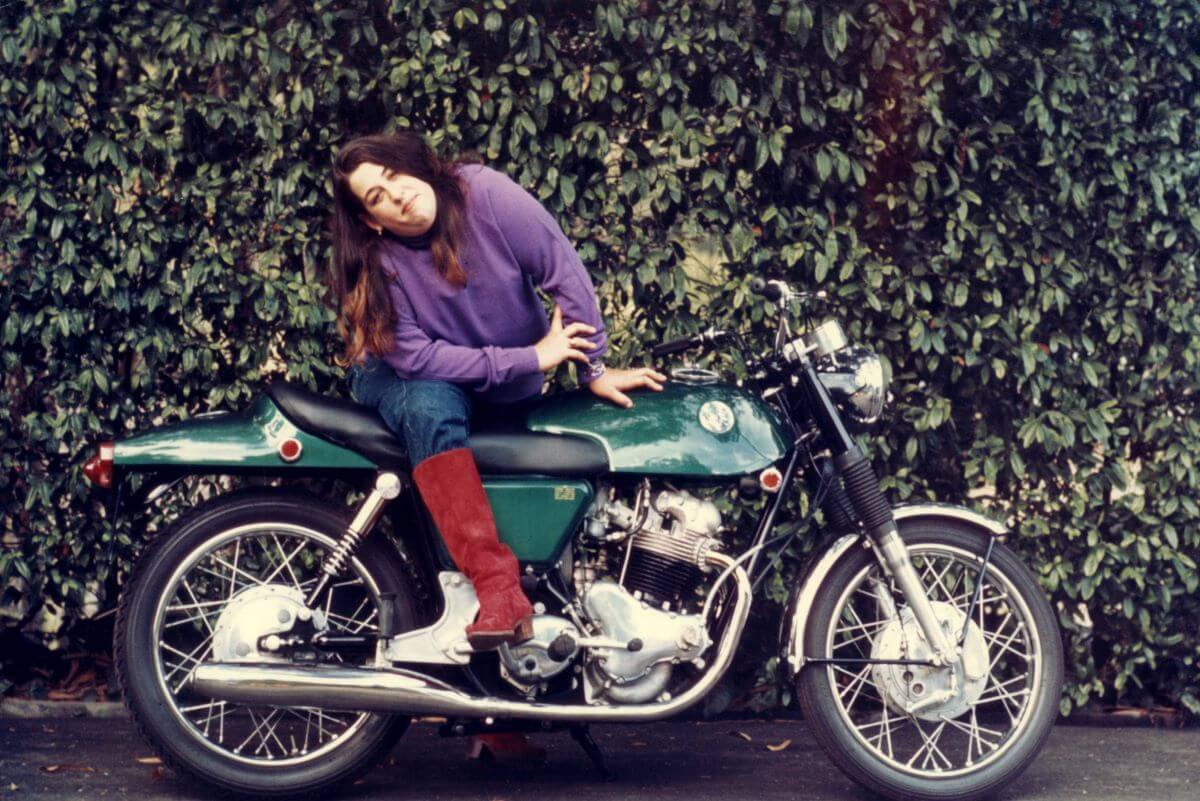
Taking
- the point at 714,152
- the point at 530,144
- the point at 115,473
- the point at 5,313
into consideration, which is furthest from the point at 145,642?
the point at 714,152

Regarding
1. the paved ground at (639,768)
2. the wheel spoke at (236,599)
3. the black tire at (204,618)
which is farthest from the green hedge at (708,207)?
the black tire at (204,618)

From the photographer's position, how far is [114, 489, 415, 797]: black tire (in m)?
4.49

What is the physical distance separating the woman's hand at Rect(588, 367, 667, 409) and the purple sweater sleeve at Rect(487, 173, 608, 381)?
0.48ft

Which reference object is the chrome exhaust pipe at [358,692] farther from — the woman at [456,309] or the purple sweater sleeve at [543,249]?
the purple sweater sleeve at [543,249]

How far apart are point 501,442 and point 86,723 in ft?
6.91

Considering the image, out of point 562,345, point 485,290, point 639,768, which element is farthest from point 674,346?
point 639,768

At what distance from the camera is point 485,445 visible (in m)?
4.47

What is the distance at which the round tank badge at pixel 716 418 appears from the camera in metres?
4.55

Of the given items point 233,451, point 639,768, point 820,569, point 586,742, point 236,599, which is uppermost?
point 233,451

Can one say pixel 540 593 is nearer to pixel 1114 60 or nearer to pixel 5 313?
pixel 5 313

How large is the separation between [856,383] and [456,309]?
3.90 feet

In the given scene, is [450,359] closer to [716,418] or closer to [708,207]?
[716,418]

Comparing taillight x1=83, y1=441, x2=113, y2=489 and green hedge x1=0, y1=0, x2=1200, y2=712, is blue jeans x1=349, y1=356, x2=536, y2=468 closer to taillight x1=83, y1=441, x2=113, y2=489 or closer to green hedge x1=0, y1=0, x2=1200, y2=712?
taillight x1=83, y1=441, x2=113, y2=489

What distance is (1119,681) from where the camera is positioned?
18.7 feet
